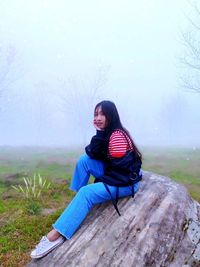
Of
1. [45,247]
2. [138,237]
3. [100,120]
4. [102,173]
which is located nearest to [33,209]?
[102,173]

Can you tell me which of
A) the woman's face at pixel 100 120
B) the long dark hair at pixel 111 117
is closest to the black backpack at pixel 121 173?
the long dark hair at pixel 111 117

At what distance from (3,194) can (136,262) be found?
9659mm

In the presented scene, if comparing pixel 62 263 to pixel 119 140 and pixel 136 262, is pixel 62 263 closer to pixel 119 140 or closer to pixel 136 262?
pixel 136 262

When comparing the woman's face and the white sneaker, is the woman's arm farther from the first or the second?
the white sneaker

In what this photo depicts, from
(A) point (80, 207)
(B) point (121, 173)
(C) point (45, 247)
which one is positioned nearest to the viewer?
(C) point (45, 247)

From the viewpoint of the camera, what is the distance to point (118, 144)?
6230 mm

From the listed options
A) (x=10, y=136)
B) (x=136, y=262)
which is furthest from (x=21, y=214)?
(x=10, y=136)

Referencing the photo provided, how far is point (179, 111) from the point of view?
275 ft

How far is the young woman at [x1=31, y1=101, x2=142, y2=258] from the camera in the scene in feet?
19.3

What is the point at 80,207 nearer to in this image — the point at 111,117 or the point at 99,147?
the point at 99,147

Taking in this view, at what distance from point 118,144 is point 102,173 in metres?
0.76

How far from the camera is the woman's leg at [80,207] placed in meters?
Result: 5.89

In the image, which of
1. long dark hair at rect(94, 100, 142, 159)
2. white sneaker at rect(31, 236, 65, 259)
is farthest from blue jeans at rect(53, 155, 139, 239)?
long dark hair at rect(94, 100, 142, 159)

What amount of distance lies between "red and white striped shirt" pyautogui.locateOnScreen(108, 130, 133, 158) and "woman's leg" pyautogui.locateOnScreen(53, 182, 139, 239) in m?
0.60
